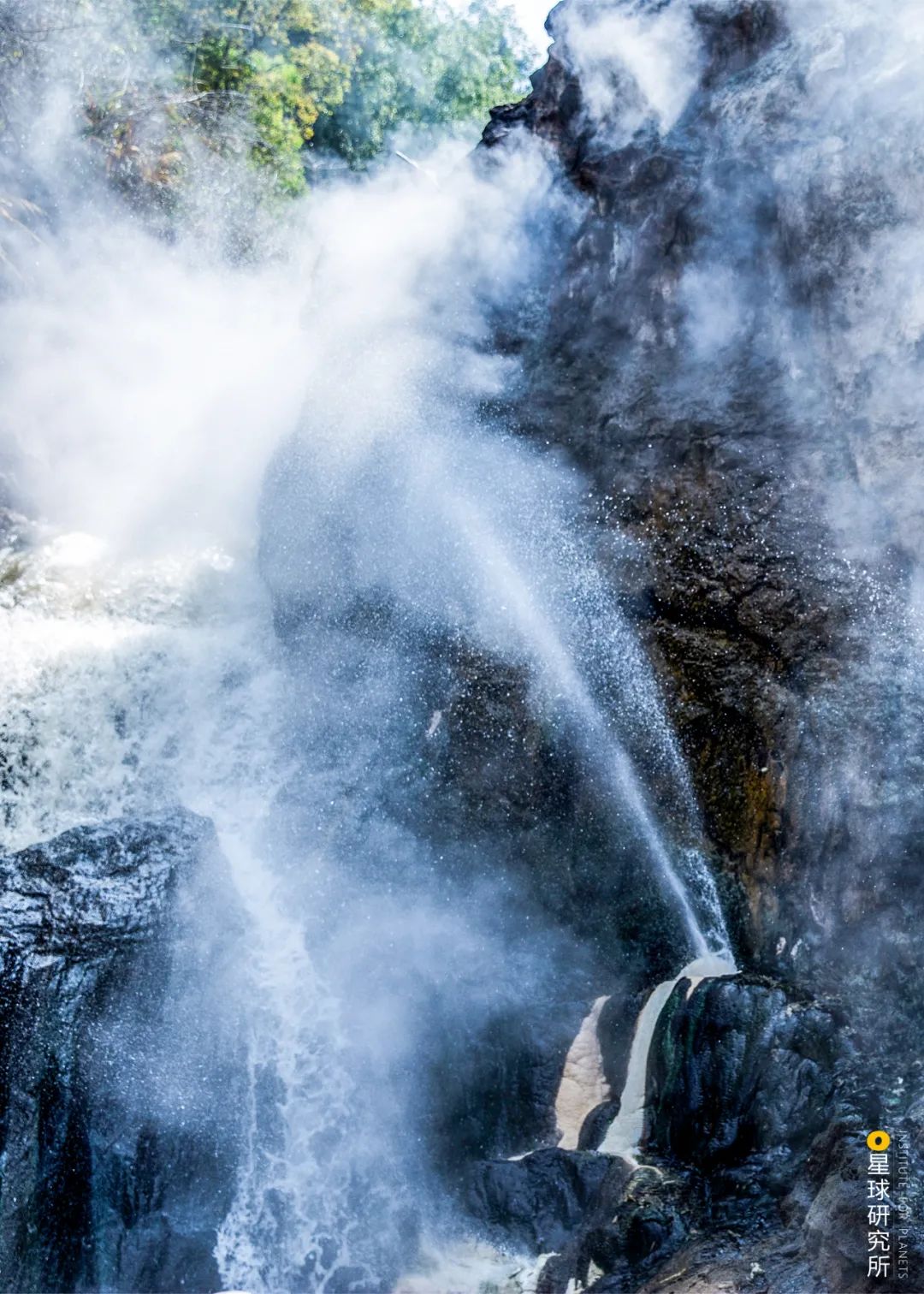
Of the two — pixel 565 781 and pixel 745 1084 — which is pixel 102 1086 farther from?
pixel 745 1084

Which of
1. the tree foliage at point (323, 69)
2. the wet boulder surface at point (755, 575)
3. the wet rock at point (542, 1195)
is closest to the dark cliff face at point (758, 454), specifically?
the wet boulder surface at point (755, 575)

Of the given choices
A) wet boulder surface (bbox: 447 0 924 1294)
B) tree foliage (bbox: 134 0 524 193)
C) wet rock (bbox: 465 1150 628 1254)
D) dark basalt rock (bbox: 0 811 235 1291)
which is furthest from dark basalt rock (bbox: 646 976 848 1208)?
tree foliage (bbox: 134 0 524 193)

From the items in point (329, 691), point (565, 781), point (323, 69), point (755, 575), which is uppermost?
point (323, 69)

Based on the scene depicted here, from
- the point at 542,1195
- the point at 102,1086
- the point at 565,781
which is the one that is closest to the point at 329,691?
the point at 565,781

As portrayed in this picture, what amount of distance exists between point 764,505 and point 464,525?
2429mm

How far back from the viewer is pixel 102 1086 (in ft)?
22.9

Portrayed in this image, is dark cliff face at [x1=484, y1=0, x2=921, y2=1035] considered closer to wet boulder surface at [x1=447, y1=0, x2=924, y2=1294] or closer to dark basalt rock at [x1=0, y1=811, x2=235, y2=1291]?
wet boulder surface at [x1=447, y1=0, x2=924, y2=1294]

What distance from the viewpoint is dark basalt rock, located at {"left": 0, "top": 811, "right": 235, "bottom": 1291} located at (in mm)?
6609

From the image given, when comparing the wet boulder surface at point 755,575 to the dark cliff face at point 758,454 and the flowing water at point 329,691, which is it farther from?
the flowing water at point 329,691

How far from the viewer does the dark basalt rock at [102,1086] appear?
21.7 ft

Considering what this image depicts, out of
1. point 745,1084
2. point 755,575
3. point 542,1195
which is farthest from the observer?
point 755,575

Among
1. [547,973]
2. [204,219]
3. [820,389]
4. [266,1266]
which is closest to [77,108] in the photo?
[204,219]

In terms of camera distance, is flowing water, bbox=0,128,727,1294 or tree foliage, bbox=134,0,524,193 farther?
tree foliage, bbox=134,0,524,193

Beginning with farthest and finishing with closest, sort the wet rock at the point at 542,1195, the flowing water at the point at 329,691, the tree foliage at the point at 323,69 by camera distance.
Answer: the tree foliage at the point at 323,69 < the flowing water at the point at 329,691 < the wet rock at the point at 542,1195
